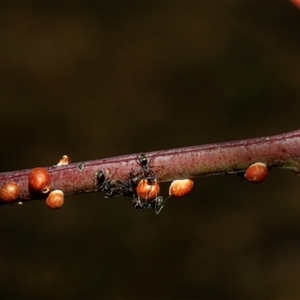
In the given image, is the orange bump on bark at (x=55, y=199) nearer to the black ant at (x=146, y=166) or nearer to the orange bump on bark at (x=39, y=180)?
the orange bump on bark at (x=39, y=180)

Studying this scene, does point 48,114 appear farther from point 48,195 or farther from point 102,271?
point 48,195

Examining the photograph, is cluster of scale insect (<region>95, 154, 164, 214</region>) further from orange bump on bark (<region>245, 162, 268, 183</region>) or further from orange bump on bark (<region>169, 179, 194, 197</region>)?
orange bump on bark (<region>245, 162, 268, 183</region>)

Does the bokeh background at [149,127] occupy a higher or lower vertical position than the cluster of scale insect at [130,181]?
higher

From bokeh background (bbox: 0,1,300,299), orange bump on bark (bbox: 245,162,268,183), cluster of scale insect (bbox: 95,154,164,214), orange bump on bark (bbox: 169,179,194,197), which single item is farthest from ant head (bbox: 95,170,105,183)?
bokeh background (bbox: 0,1,300,299)

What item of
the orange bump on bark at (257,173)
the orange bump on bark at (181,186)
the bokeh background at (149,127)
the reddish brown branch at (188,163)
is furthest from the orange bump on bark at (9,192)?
the bokeh background at (149,127)

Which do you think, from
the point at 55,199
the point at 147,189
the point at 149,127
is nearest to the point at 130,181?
the point at 147,189

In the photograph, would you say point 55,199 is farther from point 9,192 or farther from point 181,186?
point 181,186

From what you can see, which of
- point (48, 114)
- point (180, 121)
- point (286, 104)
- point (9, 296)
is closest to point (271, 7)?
point (286, 104)
